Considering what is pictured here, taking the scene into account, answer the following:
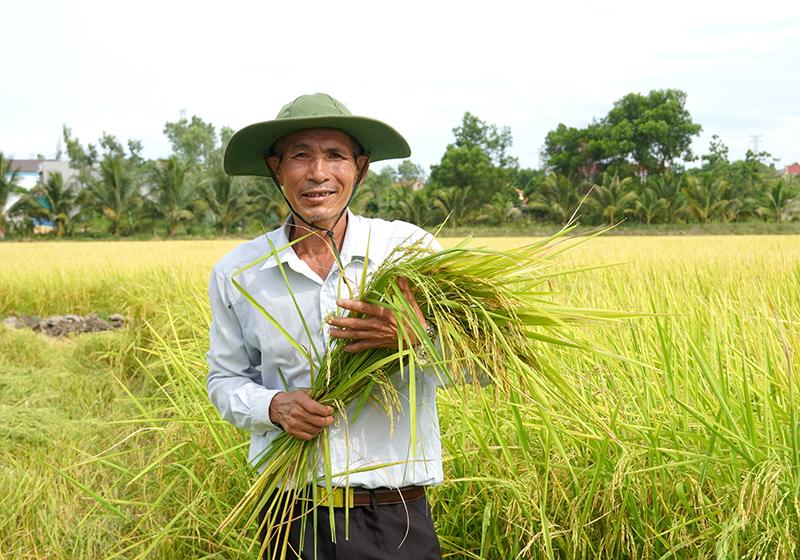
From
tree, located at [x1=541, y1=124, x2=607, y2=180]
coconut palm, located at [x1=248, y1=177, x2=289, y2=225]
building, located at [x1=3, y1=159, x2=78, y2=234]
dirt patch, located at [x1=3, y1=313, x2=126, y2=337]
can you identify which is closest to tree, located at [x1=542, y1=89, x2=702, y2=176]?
tree, located at [x1=541, y1=124, x2=607, y2=180]

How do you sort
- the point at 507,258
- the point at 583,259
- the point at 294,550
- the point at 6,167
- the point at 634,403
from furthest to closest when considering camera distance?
the point at 6,167 < the point at 583,259 < the point at 634,403 < the point at 294,550 < the point at 507,258

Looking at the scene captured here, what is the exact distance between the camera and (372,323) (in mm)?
1394

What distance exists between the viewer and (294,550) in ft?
5.18

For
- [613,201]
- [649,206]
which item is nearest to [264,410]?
[613,201]

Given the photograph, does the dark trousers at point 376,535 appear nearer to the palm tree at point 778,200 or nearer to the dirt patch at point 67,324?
the dirt patch at point 67,324

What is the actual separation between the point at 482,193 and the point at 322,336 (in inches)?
1172

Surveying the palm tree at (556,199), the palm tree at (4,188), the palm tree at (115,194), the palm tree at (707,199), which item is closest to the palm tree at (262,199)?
the palm tree at (115,194)

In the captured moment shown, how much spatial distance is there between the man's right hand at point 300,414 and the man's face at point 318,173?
1.24 feet

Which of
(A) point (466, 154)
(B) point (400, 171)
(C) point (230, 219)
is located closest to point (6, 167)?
(C) point (230, 219)

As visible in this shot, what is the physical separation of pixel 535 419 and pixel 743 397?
1.94ft

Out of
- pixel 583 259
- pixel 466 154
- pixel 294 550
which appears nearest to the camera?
pixel 294 550

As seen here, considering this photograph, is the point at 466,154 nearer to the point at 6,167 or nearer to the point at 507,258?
the point at 6,167

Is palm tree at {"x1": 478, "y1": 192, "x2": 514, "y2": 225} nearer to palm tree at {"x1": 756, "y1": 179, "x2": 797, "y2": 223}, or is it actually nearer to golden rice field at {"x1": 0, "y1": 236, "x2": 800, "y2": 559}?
palm tree at {"x1": 756, "y1": 179, "x2": 797, "y2": 223}

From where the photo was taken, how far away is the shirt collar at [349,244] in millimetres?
1598
